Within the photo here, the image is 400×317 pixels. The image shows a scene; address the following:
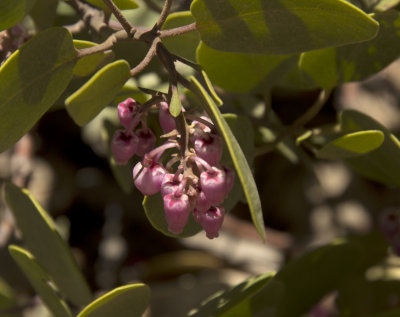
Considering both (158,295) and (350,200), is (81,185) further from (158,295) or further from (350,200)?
(350,200)

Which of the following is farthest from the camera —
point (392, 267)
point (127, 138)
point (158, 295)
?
point (158, 295)

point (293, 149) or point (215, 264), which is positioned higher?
point (293, 149)

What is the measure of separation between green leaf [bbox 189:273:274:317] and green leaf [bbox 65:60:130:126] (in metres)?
0.49

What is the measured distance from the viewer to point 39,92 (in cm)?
103

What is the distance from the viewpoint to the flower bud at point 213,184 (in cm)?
94

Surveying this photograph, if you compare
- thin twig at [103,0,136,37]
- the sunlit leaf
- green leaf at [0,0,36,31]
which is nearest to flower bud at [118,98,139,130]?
thin twig at [103,0,136,37]

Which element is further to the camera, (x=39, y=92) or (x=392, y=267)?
(x=392, y=267)

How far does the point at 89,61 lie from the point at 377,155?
2.30 feet

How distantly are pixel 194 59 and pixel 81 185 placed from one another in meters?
1.55

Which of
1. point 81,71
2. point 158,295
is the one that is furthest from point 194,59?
point 158,295

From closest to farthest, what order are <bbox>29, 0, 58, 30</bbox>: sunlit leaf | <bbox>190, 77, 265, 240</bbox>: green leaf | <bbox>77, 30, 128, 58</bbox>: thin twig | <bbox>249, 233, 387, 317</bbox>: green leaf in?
<bbox>190, 77, 265, 240</bbox>: green leaf
<bbox>77, 30, 128, 58</bbox>: thin twig
<bbox>29, 0, 58, 30</bbox>: sunlit leaf
<bbox>249, 233, 387, 317</bbox>: green leaf

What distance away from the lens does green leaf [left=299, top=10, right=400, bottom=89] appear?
134 cm

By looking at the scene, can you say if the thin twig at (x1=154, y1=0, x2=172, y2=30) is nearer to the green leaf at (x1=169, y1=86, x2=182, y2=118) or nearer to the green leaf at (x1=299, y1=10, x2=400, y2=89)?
the green leaf at (x1=169, y1=86, x2=182, y2=118)

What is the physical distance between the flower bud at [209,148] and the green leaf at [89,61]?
259 millimetres
